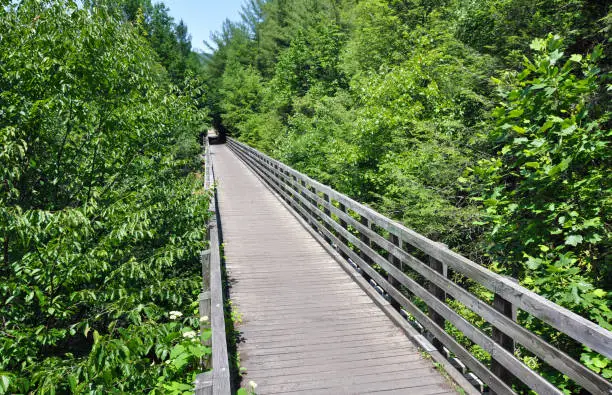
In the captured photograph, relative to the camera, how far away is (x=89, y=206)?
4.86m

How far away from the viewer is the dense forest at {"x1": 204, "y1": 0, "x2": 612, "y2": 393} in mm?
4102

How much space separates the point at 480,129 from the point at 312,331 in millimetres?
8387

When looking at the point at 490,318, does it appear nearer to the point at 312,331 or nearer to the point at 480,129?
the point at 312,331

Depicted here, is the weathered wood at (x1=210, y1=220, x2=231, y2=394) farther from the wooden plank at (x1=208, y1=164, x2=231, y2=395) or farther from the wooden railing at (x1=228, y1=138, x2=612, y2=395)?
the wooden railing at (x1=228, y1=138, x2=612, y2=395)

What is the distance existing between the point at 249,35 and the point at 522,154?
5419 cm

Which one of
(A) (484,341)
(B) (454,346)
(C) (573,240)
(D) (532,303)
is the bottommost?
(B) (454,346)

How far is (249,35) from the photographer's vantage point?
5400 cm

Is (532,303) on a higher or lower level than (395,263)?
higher

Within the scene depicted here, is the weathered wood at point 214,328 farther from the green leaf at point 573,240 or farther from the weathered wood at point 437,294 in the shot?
the green leaf at point 573,240

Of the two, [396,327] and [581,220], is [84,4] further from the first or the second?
[581,220]

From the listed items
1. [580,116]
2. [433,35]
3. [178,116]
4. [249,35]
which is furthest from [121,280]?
[249,35]

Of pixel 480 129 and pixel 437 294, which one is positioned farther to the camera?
pixel 480 129

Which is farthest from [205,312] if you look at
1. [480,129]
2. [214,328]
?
[480,129]

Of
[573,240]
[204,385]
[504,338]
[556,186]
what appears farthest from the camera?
[556,186]
